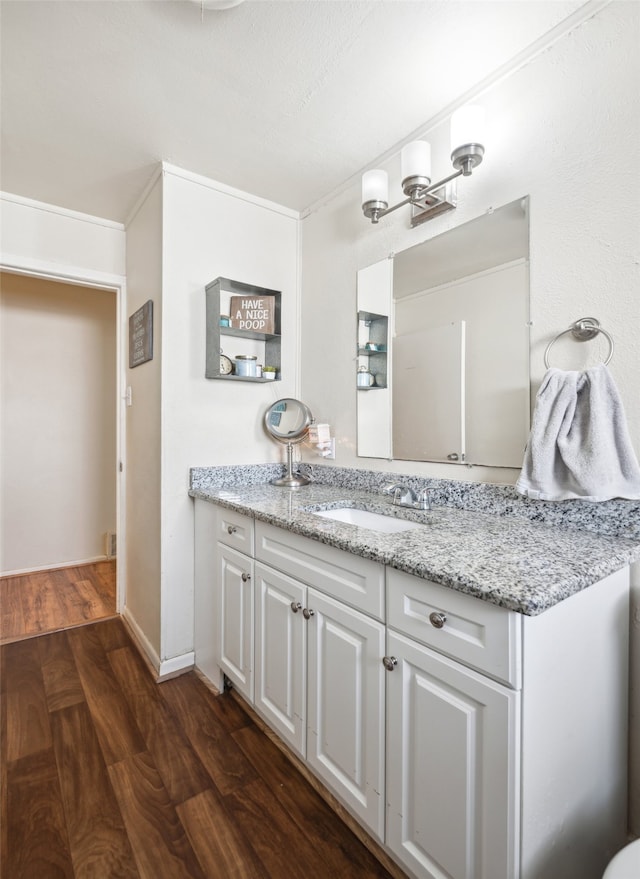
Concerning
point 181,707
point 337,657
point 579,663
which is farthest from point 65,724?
point 579,663

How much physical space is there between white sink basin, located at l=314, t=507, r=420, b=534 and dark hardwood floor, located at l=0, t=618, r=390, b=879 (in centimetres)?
86

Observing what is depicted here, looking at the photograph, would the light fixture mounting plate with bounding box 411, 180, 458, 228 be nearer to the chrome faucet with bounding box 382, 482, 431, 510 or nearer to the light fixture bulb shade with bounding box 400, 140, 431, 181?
the light fixture bulb shade with bounding box 400, 140, 431, 181

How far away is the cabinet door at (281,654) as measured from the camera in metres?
1.35

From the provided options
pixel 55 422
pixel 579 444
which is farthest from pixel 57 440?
pixel 579 444

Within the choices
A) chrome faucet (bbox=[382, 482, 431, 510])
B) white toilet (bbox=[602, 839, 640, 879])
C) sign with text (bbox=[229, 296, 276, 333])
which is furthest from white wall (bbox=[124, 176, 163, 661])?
white toilet (bbox=[602, 839, 640, 879])

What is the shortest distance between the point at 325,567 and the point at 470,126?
1473mm

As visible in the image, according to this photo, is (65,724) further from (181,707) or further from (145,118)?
(145,118)

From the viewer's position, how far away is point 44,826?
49.5 inches

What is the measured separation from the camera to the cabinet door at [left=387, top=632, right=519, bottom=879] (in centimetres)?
82

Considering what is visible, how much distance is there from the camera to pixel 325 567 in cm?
125

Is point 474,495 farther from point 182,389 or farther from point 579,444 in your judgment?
point 182,389

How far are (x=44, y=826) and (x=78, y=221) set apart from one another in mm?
2679

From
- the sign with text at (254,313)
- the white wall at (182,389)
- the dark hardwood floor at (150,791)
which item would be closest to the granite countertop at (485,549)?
the white wall at (182,389)

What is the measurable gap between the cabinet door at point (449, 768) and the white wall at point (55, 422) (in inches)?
128
